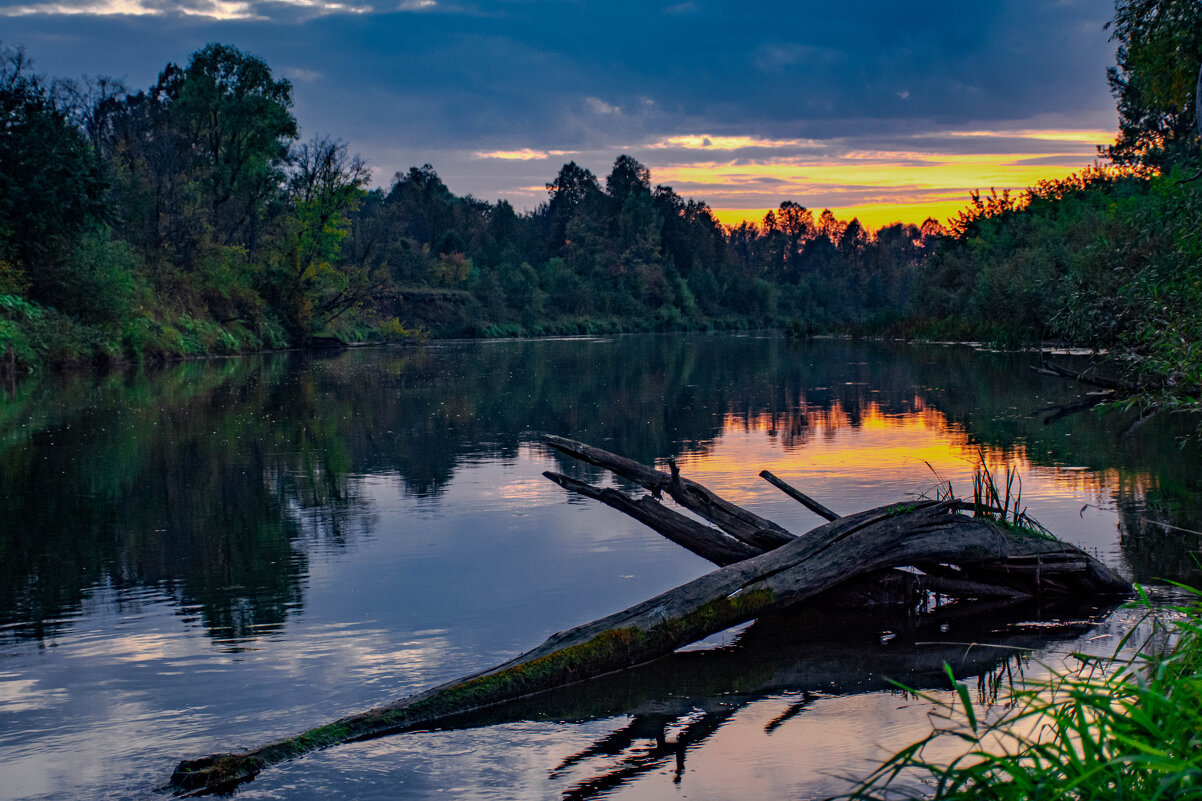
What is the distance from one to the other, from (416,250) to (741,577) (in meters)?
90.4

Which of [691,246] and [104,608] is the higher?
[691,246]

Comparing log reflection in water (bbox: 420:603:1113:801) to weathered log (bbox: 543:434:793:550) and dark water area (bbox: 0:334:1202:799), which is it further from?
weathered log (bbox: 543:434:793:550)

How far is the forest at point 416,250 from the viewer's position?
1641cm

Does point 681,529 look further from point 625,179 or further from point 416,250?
point 625,179

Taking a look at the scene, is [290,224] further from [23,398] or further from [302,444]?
[302,444]

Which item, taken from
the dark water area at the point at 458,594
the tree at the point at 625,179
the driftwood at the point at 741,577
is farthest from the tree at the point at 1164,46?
the tree at the point at 625,179

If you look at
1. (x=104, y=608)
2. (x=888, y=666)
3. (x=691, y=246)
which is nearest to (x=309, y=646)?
(x=104, y=608)

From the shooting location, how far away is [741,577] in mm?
7297

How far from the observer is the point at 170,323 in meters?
49.9

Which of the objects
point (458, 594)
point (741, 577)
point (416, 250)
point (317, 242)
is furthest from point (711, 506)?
point (416, 250)

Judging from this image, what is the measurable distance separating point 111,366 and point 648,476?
37086mm

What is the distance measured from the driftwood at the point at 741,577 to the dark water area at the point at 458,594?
142mm

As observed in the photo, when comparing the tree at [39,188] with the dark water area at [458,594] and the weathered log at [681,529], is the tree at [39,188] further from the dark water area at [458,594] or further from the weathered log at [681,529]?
the weathered log at [681,529]

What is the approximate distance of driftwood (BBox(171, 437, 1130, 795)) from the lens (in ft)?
19.9
